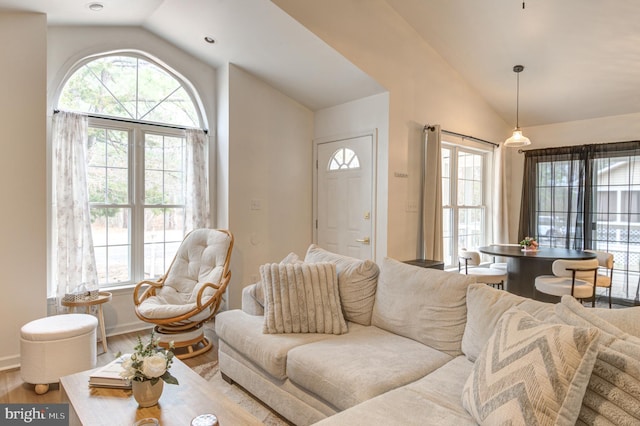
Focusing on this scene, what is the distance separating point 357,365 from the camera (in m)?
1.95

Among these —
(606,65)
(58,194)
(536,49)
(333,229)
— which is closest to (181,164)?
(58,194)

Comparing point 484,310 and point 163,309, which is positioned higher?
point 484,310

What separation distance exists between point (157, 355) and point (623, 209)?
5.88 meters

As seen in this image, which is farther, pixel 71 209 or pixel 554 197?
pixel 554 197

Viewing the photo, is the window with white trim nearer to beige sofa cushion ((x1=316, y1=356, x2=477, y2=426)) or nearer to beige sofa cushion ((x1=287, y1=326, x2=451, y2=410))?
beige sofa cushion ((x1=287, y1=326, x2=451, y2=410))

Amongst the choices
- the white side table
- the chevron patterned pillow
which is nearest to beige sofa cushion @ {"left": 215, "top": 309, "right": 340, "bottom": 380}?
the chevron patterned pillow

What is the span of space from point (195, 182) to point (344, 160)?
178 cm

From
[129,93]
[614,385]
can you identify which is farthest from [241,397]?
[129,93]

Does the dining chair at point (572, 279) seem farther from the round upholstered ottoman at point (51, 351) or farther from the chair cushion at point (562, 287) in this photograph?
the round upholstered ottoman at point (51, 351)

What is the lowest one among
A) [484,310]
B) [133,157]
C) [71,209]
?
[484,310]

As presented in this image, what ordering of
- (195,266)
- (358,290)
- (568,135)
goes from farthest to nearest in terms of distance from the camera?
1. (568,135)
2. (195,266)
3. (358,290)

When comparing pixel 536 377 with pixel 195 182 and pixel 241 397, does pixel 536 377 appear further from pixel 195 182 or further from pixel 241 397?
pixel 195 182

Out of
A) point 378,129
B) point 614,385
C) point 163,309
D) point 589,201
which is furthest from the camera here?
point 589,201

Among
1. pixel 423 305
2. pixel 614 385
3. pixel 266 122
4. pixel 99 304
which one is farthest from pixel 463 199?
pixel 99 304
